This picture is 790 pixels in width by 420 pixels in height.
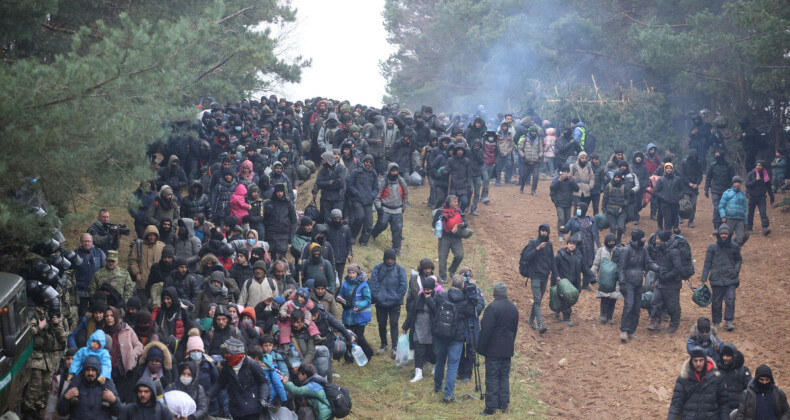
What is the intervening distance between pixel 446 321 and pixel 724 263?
225 inches

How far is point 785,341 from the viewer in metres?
14.9

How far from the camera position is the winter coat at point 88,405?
28.3ft

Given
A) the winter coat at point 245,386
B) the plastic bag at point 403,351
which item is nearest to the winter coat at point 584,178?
the plastic bag at point 403,351

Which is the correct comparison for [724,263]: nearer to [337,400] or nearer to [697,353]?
[697,353]

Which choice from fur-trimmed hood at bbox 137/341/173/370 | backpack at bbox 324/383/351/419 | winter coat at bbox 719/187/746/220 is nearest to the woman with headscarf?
fur-trimmed hood at bbox 137/341/173/370

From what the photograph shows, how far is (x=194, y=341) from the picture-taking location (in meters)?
9.66

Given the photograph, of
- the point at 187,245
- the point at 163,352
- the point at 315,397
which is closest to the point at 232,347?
the point at 163,352

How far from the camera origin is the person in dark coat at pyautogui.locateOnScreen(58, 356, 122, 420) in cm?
863

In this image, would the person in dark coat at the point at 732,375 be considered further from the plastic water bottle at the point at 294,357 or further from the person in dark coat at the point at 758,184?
the person in dark coat at the point at 758,184

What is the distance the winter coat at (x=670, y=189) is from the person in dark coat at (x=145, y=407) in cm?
1437

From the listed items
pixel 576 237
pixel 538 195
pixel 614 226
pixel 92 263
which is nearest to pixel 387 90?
pixel 538 195

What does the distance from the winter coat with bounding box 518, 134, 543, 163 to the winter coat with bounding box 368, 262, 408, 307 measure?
1060cm

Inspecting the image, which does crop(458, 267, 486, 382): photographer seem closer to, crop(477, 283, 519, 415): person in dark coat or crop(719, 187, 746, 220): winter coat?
crop(477, 283, 519, 415): person in dark coat

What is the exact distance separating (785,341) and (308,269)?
27.2 feet
